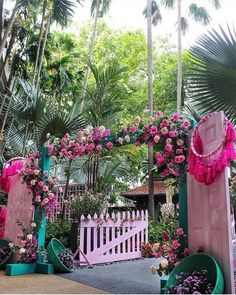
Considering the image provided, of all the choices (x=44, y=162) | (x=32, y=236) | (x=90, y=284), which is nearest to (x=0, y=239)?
(x=32, y=236)

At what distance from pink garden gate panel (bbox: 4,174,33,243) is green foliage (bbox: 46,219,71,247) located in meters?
1.07

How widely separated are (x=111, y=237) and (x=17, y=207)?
1.86 meters

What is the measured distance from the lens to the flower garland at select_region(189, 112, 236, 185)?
2932 mm

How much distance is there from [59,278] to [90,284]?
1.97ft

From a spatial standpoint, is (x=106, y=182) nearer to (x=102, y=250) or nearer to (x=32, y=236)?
(x=102, y=250)

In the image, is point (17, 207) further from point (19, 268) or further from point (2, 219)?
point (19, 268)

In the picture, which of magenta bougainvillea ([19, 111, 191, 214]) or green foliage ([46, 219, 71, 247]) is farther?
green foliage ([46, 219, 71, 247])

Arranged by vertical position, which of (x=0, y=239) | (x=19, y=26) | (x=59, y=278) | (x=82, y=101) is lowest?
(x=59, y=278)

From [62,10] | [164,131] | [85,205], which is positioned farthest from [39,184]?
[62,10]

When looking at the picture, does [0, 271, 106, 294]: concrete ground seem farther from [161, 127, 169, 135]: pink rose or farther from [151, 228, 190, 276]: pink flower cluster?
[161, 127, 169, 135]: pink rose

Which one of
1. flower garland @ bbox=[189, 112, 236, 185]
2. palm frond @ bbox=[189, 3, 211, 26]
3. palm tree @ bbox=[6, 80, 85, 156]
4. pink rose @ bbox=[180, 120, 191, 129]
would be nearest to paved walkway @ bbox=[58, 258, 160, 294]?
flower garland @ bbox=[189, 112, 236, 185]

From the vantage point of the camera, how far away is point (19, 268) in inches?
185

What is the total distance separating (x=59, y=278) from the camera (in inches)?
173

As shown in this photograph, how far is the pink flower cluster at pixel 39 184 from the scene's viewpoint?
16.5ft
